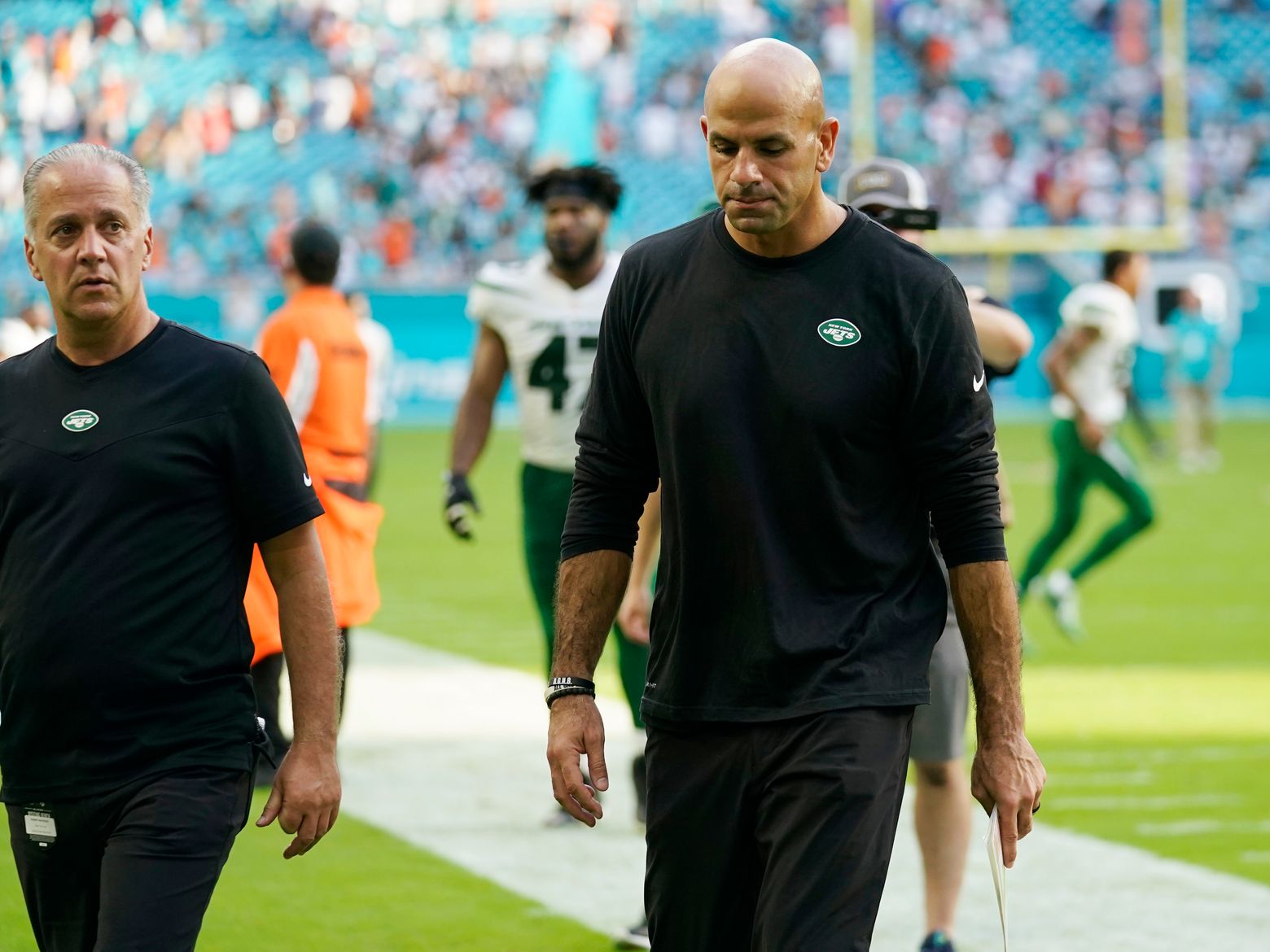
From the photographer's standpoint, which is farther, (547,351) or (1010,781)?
(547,351)

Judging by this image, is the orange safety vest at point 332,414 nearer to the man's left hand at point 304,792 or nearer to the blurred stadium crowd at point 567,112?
the man's left hand at point 304,792

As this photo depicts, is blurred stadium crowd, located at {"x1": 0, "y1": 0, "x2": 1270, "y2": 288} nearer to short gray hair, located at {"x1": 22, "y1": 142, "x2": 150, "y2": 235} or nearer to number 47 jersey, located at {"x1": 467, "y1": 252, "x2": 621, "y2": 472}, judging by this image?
number 47 jersey, located at {"x1": 467, "y1": 252, "x2": 621, "y2": 472}

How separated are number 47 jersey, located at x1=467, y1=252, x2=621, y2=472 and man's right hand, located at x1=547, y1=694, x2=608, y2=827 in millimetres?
3362

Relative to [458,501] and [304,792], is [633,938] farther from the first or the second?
[304,792]

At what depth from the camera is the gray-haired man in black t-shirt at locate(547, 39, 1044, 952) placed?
338cm

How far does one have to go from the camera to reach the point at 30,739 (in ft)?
11.4

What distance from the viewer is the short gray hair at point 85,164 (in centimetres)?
361

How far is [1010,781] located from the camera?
3.40 meters

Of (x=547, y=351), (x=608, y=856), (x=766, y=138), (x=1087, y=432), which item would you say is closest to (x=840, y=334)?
(x=766, y=138)

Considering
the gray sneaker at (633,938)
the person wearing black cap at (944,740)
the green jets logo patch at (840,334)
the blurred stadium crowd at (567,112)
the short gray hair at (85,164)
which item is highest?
the blurred stadium crowd at (567,112)

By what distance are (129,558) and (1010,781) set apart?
5.00 ft

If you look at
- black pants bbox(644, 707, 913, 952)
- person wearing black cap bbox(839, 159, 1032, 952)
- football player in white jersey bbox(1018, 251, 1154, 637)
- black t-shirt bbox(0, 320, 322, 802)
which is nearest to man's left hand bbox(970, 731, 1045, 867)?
black pants bbox(644, 707, 913, 952)

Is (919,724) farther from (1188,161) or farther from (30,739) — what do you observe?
(1188,161)

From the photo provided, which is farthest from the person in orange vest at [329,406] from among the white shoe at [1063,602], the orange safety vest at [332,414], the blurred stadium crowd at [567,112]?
the blurred stadium crowd at [567,112]
